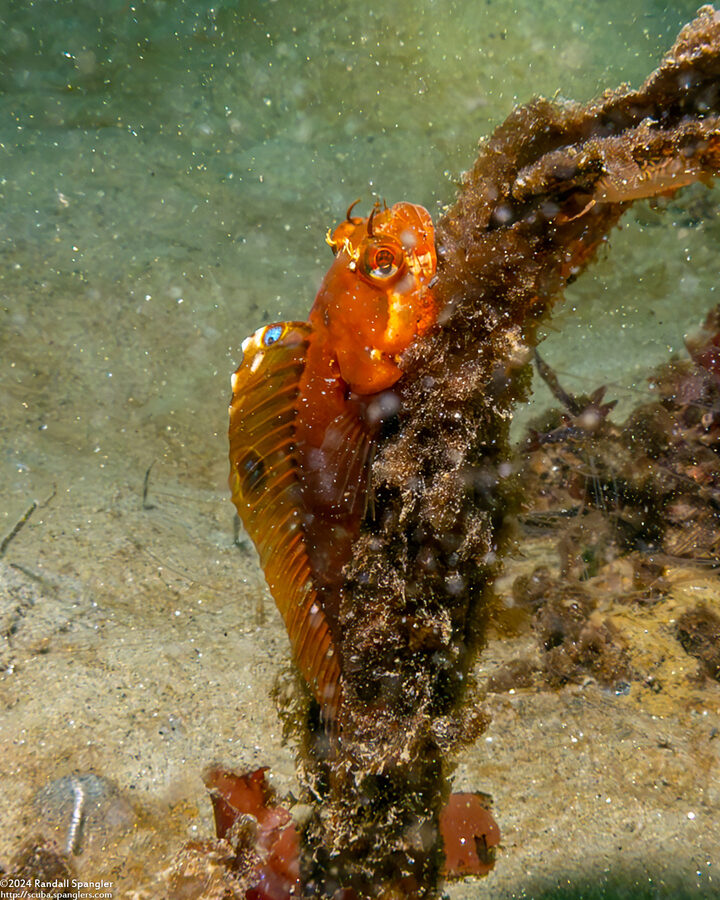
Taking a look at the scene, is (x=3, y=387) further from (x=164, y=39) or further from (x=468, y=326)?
(x=468, y=326)

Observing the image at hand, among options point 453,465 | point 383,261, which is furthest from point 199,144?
point 453,465

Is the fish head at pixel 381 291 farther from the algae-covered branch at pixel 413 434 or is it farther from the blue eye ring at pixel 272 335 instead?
the blue eye ring at pixel 272 335

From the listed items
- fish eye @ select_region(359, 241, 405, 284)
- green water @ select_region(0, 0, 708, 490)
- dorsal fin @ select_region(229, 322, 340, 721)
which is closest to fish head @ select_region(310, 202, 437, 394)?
fish eye @ select_region(359, 241, 405, 284)

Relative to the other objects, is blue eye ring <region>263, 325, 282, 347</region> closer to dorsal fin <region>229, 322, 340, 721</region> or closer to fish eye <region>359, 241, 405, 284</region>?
dorsal fin <region>229, 322, 340, 721</region>

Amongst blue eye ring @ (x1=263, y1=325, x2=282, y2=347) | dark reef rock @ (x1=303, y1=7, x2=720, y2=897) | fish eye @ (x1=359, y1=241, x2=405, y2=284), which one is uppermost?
fish eye @ (x1=359, y1=241, x2=405, y2=284)

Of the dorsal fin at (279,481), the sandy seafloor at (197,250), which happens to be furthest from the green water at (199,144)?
the dorsal fin at (279,481)

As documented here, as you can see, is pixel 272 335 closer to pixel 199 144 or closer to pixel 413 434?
pixel 413 434

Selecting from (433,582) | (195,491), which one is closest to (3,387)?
(195,491)

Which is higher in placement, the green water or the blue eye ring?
the green water
